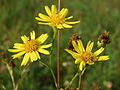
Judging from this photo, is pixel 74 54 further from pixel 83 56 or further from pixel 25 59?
pixel 25 59

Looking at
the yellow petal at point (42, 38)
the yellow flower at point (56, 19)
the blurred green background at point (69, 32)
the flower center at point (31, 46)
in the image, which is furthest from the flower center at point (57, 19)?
the blurred green background at point (69, 32)

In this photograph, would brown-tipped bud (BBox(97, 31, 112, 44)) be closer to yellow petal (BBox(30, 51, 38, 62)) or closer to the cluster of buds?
the cluster of buds

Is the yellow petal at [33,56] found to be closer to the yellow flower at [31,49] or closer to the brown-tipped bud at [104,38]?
the yellow flower at [31,49]

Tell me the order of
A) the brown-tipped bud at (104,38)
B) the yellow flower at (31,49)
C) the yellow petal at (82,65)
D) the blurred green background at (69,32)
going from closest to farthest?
1. the yellow petal at (82,65)
2. the yellow flower at (31,49)
3. the brown-tipped bud at (104,38)
4. the blurred green background at (69,32)

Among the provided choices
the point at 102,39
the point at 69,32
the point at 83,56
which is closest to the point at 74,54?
the point at 83,56

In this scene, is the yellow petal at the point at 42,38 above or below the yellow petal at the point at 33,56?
above

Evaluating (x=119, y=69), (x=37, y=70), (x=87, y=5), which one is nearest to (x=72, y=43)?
(x=37, y=70)

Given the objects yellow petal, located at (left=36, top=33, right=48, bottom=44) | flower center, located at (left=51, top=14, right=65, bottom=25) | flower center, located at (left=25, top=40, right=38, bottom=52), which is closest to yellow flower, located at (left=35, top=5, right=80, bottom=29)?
flower center, located at (left=51, top=14, right=65, bottom=25)

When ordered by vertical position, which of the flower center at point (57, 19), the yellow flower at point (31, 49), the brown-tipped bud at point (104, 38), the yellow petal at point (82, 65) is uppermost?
the flower center at point (57, 19)

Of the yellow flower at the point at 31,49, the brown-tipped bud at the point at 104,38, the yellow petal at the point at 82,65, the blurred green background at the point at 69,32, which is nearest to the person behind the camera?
the yellow petal at the point at 82,65
